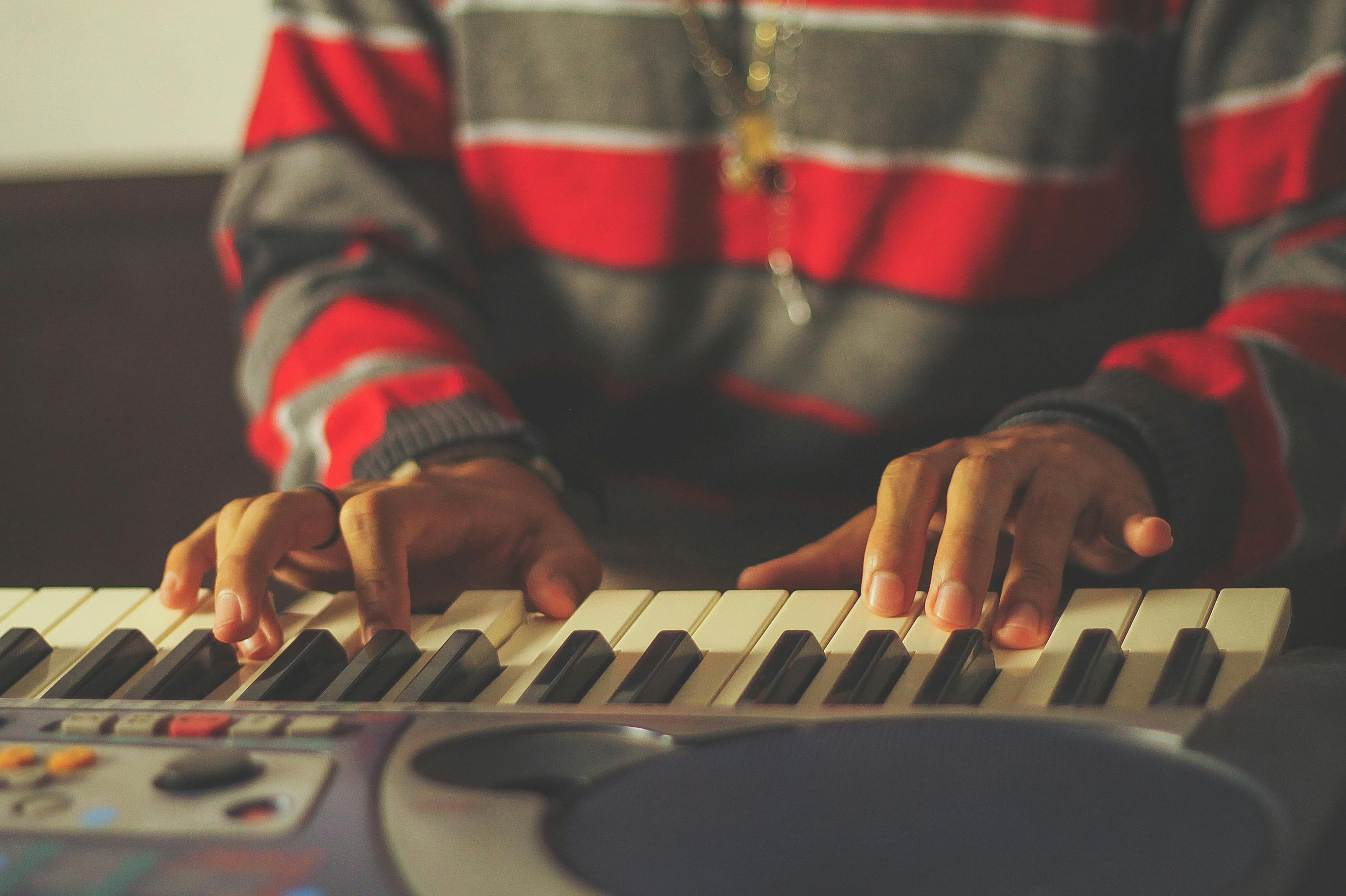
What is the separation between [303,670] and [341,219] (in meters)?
0.46

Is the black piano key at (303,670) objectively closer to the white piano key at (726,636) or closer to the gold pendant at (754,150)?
the white piano key at (726,636)

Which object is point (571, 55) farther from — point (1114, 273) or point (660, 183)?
point (1114, 273)

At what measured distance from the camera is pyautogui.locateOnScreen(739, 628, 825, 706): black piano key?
0.34 m

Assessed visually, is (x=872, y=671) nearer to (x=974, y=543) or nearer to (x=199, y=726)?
(x=974, y=543)

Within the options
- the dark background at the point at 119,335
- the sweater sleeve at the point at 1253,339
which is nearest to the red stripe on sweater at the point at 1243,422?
the sweater sleeve at the point at 1253,339

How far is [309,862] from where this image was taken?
0.83 feet

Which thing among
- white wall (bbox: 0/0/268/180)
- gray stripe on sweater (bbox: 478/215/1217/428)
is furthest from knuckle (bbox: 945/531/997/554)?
white wall (bbox: 0/0/268/180)

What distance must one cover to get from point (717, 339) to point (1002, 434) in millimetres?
344

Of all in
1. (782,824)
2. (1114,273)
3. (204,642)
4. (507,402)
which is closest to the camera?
(782,824)

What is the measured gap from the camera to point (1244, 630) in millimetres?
340

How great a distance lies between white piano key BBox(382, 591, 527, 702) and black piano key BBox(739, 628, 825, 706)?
94mm

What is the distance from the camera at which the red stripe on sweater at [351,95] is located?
0.80m

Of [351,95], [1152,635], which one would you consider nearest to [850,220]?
[351,95]

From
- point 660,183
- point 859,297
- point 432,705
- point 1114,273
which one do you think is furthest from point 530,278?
point 432,705
